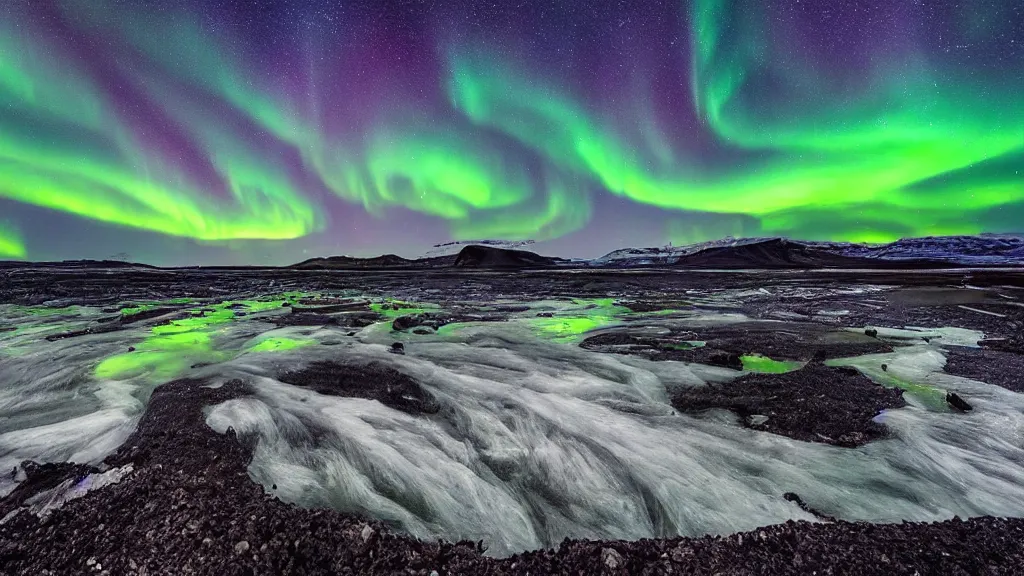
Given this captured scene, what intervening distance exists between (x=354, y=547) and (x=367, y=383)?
3864mm

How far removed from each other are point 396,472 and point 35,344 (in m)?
10.2

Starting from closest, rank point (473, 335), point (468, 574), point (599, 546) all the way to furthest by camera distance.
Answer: point (468, 574) → point (599, 546) → point (473, 335)

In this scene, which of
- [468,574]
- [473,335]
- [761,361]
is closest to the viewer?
[468,574]

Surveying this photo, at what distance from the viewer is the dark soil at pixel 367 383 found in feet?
17.1

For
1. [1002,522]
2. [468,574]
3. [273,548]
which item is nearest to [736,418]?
[1002,522]

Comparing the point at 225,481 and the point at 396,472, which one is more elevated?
the point at 225,481

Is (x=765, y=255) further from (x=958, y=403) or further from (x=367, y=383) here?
(x=367, y=383)

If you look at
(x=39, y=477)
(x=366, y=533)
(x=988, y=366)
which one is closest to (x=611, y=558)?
(x=366, y=533)

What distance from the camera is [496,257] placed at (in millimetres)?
177000

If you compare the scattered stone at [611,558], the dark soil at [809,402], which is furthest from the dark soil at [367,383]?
the dark soil at [809,402]

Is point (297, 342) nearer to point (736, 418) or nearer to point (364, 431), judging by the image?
point (364, 431)

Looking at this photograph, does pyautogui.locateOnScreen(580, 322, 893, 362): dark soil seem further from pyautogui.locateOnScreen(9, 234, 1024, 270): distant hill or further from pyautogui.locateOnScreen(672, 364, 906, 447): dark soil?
pyautogui.locateOnScreen(9, 234, 1024, 270): distant hill

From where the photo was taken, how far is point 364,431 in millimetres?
4285

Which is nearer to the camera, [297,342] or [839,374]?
[839,374]
